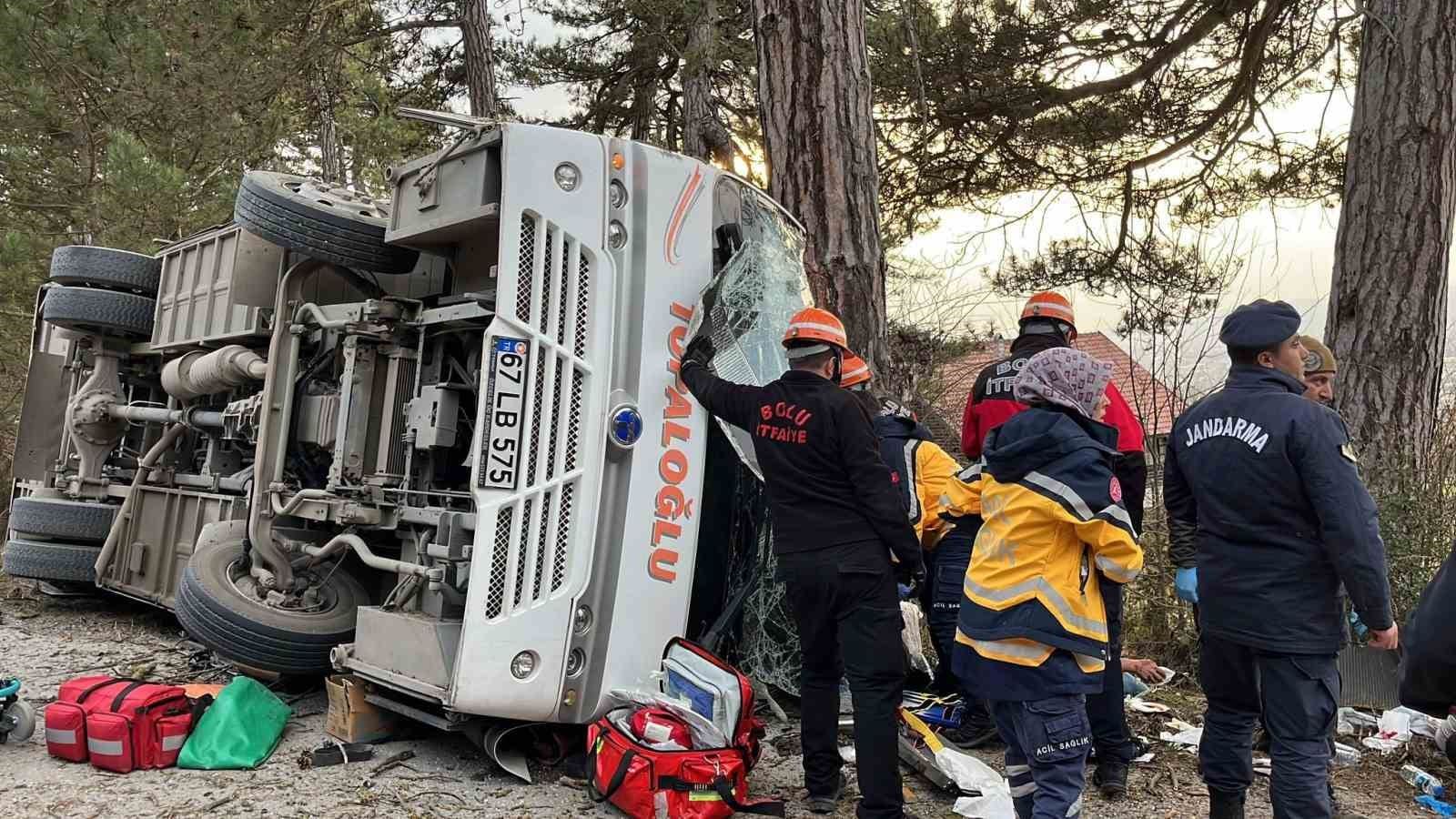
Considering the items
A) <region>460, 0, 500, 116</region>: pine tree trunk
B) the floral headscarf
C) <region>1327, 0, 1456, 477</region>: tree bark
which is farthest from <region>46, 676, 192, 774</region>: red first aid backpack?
<region>460, 0, 500, 116</region>: pine tree trunk

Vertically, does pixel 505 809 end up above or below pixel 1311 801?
below

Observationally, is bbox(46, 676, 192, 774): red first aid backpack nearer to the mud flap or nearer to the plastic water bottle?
the mud flap

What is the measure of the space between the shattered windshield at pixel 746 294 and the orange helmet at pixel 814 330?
574 millimetres

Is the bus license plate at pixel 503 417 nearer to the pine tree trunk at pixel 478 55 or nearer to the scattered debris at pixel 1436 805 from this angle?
the scattered debris at pixel 1436 805

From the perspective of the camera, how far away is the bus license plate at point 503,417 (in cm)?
404

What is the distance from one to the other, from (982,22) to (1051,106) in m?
0.91

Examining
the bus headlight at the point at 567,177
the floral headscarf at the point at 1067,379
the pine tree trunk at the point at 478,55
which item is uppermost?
the pine tree trunk at the point at 478,55

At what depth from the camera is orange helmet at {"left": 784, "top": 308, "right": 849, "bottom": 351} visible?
396 centimetres

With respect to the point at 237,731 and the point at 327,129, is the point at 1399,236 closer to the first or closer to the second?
the point at 237,731

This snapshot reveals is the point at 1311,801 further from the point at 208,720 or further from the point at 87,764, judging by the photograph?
the point at 87,764

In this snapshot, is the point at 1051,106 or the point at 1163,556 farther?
the point at 1051,106

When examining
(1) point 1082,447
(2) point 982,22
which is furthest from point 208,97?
(1) point 1082,447

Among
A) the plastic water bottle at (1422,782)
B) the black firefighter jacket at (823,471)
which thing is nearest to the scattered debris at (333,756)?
the black firefighter jacket at (823,471)

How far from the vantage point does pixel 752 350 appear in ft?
15.2
